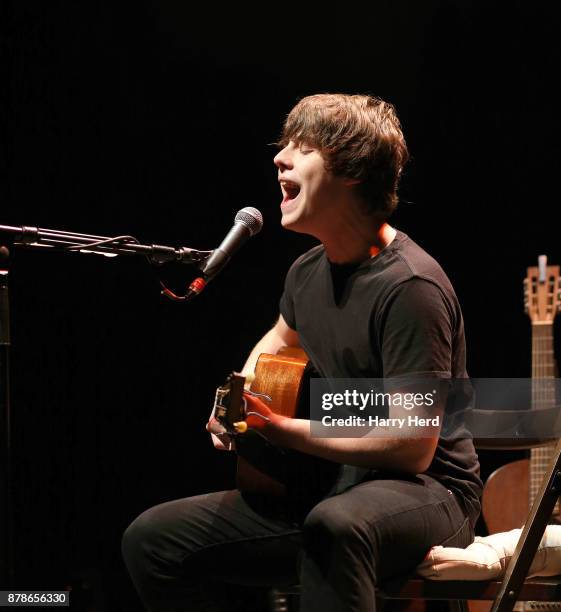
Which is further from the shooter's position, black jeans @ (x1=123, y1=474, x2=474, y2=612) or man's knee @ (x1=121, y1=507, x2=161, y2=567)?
man's knee @ (x1=121, y1=507, x2=161, y2=567)

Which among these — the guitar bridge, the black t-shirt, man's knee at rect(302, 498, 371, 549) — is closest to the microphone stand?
the guitar bridge

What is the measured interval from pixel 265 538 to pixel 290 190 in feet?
3.01

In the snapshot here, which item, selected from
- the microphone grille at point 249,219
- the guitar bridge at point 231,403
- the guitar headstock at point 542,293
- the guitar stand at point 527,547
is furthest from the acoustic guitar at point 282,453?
the guitar headstock at point 542,293

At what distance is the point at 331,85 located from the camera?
12.8ft

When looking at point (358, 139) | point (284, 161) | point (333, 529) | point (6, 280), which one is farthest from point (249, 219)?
point (333, 529)

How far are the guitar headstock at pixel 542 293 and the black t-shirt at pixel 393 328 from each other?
53.9 inches

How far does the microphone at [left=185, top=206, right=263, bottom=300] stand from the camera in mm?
2102

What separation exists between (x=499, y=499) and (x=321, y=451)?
1.78 metres

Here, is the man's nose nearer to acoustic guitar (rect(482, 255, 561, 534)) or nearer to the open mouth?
the open mouth

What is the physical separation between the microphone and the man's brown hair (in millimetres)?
281

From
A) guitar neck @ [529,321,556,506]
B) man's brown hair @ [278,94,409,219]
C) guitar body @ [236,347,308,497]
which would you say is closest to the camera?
guitar body @ [236,347,308,497]

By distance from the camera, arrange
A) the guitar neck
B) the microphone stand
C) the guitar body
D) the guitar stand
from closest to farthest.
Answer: the microphone stand → the guitar stand → the guitar body → the guitar neck

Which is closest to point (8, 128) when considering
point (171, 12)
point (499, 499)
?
point (171, 12)

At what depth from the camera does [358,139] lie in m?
2.41
